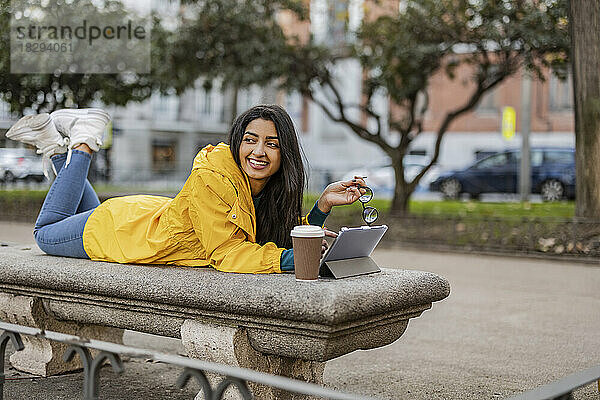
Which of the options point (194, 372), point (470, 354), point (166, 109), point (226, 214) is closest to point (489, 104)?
point (166, 109)

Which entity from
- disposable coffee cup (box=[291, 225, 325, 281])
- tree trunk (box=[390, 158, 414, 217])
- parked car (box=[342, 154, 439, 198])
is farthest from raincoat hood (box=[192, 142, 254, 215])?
parked car (box=[342, 154, 439, 198])

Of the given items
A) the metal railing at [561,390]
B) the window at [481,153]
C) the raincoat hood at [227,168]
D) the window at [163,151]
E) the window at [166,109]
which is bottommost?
the metal railing at [561,390]

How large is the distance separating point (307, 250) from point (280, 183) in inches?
26.7

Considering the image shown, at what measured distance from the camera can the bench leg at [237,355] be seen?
3270 millimetres

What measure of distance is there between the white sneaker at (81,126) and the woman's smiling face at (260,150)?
45.3 inches

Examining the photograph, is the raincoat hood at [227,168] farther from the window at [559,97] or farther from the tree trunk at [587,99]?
the window at [559,97]

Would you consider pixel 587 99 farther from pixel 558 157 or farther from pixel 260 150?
pixel 558 157

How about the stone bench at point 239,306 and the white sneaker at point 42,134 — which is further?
the white sneaker at point 42,134

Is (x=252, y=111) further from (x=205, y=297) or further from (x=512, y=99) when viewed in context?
(x=512, y=99)

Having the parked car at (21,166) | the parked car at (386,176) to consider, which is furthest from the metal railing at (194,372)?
the parked car at (386,176)

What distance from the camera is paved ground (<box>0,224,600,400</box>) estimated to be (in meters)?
4.36

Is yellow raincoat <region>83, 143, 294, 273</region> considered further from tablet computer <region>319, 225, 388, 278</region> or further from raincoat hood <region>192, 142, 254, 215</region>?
tablet computer <region>319, 225, 388, 278</region>

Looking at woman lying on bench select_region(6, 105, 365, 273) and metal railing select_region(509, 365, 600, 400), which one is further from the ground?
woman lying on bench select_region(6, 105, 365, 273)

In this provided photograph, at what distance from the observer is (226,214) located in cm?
361
